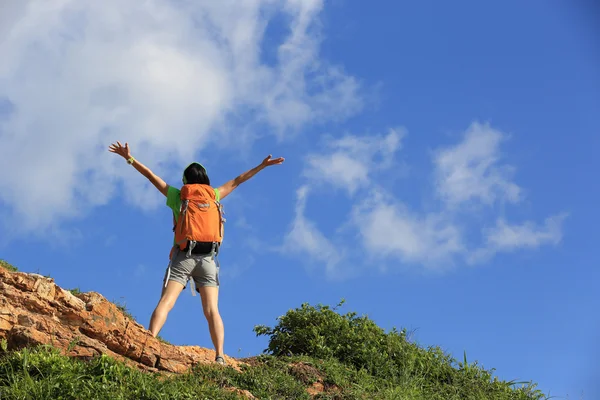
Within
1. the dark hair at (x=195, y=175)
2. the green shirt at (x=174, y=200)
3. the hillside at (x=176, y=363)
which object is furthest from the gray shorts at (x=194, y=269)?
the dark hair at (x=195, y=175)

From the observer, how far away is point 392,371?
36.7 feet

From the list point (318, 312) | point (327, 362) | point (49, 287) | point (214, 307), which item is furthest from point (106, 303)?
point (318, 312)

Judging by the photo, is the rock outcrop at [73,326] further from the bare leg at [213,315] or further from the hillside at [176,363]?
the bare leg at [213,315]

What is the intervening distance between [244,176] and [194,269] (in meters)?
1.79

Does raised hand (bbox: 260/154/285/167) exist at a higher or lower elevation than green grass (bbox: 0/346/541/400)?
higher

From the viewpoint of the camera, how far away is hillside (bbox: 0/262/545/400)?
768 cm

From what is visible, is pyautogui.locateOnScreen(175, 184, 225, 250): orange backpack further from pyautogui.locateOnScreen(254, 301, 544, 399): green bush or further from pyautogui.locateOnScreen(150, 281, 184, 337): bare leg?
pyautogui.locateOnScreen(254, 301, 544, 399): green bush

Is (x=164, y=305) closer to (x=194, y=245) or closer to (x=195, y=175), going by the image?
(x=194, y=245)

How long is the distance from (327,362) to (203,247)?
104 inches

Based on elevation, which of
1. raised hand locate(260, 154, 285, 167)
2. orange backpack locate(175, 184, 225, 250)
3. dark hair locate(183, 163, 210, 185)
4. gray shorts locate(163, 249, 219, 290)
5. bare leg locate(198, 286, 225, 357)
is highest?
raised hand locate(260, 154, 285, 167)

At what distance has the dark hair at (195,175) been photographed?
1051 centimetres

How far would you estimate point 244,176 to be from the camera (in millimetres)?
10922

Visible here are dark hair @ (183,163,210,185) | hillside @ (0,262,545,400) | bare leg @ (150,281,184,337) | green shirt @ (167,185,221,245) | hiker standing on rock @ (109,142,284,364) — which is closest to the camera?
hillside @ (0,262,545,400)

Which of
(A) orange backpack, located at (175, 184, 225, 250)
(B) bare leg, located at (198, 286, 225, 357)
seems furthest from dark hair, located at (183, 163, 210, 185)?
(B) bare leg, located at (198, 286, 225, 357)
